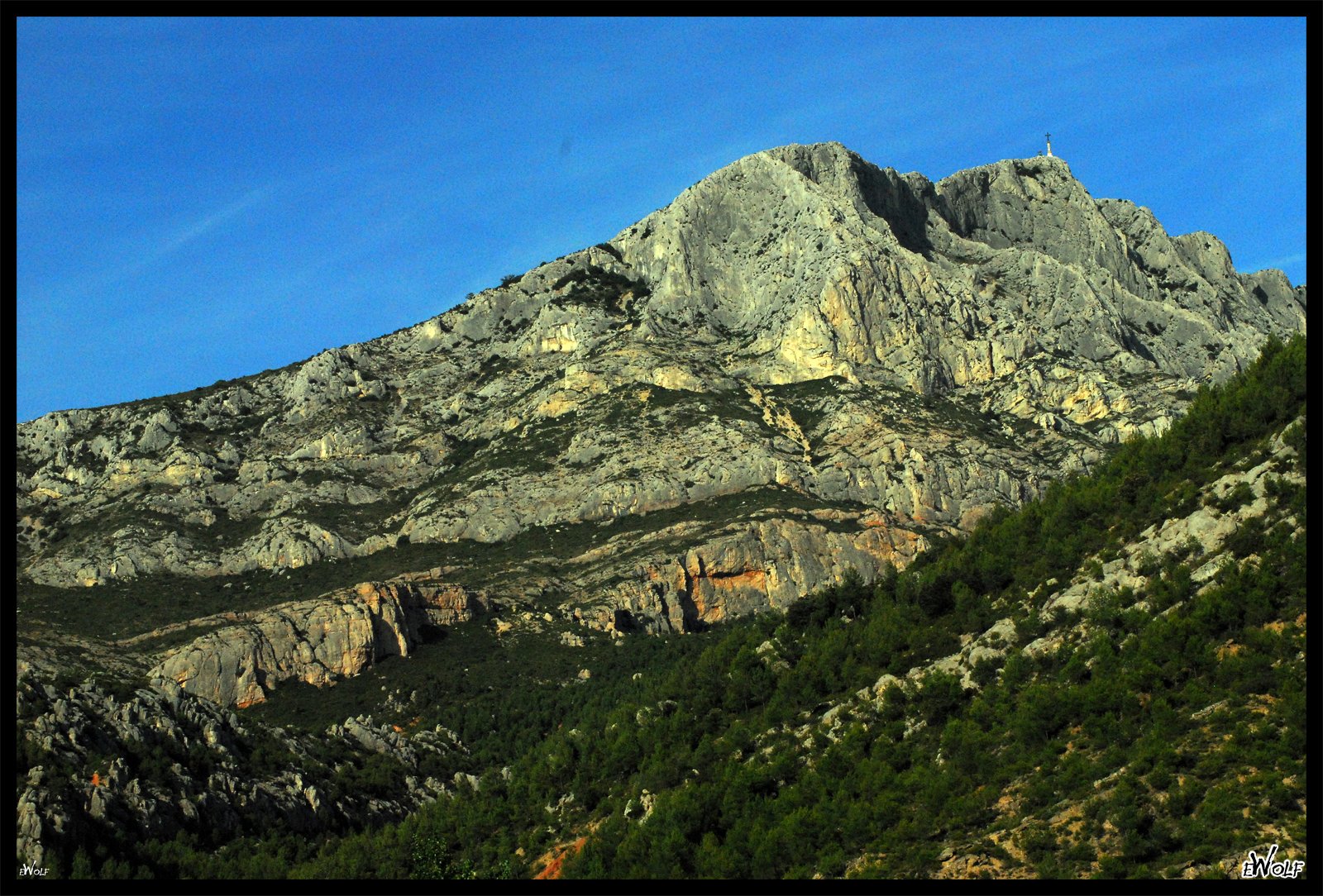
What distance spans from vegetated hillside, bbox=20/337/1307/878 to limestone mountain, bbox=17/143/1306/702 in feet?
179

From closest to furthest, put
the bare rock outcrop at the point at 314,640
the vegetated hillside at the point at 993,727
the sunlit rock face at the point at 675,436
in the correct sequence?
the vegetated hillside at the point at 993,727, the bare rock outcrop at the point at 314,640, the sunlit rock face at the point at 675,436

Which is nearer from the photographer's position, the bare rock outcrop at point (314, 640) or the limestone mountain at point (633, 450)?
the bare rock outcrop at point (314, 640)

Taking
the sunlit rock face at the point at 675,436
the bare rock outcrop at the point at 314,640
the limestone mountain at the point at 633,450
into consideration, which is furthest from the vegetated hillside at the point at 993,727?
the sunlit rock face at the point at 675,436

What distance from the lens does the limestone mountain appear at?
13800cm

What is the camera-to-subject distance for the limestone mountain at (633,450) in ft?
453

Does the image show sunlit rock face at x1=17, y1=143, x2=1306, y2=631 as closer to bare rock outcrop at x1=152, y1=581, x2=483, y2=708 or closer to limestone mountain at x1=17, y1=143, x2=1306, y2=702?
limestone mountain at x1=17, y1=143, x2=1306, y2=702

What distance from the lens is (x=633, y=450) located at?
160 m

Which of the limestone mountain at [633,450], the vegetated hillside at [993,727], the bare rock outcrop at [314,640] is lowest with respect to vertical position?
the vegetated hillside at [993,727]

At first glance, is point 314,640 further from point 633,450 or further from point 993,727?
point 993,727

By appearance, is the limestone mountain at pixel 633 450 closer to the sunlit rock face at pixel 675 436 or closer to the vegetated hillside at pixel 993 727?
the sunlit rock face at pixel 675 436

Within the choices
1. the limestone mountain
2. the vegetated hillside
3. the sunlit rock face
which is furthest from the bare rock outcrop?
the vegetated hillside

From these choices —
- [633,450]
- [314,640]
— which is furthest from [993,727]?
[633,450]

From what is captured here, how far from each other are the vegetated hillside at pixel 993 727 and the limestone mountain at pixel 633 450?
2146 inches

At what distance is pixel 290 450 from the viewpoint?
182m
